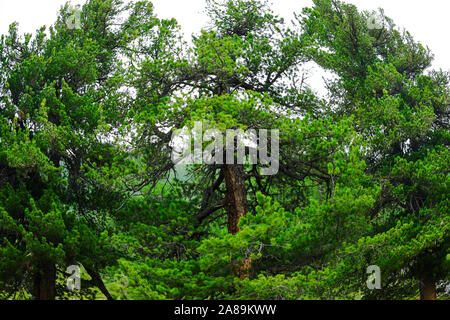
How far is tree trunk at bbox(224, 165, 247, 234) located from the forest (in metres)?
0.05

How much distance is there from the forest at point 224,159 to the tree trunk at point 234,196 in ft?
0.17

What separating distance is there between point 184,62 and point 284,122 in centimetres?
261

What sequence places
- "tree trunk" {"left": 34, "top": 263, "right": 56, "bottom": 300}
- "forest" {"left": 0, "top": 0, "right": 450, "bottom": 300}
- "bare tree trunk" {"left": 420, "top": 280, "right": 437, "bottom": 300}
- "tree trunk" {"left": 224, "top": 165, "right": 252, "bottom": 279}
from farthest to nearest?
"bare tree trunk" {"left": 420, "top": 280, "right": 437, "bottom": 300}
"tree trunk" {"left": 34, "top": 263, "right": 56, "bottom": 300}
"tree trunk" {"left": 224, "top": 165, "right": 252, "bottom": 279}
"forest" {"left": 0, "top": 0, "right": 450, "bottom": 300}

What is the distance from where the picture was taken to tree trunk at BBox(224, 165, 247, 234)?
37.4 feet

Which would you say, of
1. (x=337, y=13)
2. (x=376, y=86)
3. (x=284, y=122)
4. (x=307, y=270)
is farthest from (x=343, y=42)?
(x=307, y=270)

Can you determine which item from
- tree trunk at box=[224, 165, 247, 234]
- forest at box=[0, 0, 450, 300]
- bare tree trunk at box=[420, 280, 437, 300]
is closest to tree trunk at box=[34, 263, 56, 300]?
forest at box=[0, 0, 450, 300]

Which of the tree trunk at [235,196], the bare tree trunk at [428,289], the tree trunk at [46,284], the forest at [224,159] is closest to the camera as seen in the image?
the forest at [224,159]

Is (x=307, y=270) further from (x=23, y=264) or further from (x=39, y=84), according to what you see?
(x=39, y=84)

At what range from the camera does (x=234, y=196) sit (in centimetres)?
1145

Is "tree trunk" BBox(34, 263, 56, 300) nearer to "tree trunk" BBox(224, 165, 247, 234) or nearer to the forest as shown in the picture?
the forest

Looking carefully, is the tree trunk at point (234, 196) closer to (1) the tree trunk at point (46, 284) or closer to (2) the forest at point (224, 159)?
(2) the forest at point (224, 159)

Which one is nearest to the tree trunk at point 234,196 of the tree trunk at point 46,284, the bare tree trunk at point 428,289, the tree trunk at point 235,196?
the tree trunk at point 235,196

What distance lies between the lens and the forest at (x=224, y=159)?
365 inches

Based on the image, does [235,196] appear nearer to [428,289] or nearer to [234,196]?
[234,196]
